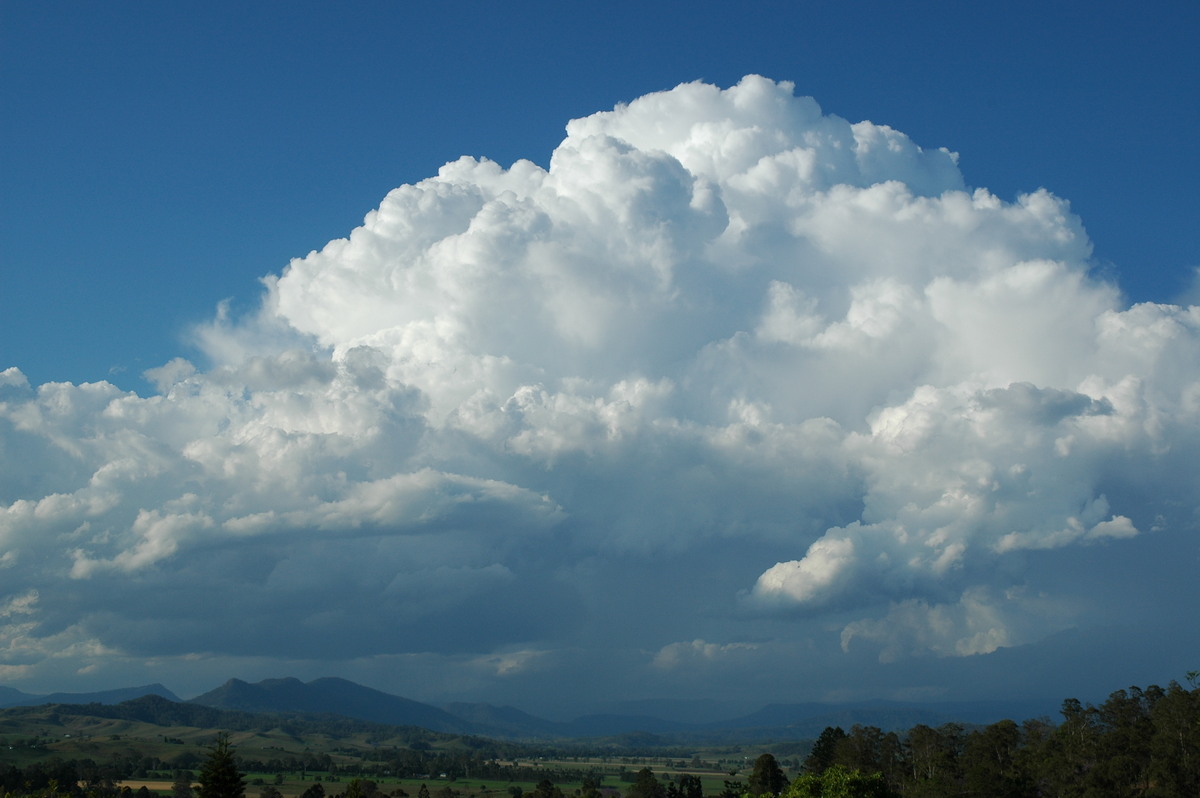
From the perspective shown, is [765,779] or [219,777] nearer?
[219,777]

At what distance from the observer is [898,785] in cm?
17562

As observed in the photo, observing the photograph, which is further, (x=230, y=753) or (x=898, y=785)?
(x=898, y=785)

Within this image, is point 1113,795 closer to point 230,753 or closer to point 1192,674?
point 1192,674

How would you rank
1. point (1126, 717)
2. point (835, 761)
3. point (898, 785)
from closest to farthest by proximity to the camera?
point (1126, 717) → point (898, 785) → point (835, 761)

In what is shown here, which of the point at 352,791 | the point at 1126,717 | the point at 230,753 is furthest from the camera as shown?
the point at 1126,717

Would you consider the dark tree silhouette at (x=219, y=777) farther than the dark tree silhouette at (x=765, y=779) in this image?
No

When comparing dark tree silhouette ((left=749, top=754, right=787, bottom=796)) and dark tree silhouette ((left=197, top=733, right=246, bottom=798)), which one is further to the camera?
dark tree silhouette ((left=749, top=754, right=787, bottom=796))

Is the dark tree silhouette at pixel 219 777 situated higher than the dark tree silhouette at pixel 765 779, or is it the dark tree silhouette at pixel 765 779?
the dark tree silhouette at pixel 219 777

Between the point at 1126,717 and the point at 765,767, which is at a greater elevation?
the point at 1126,717

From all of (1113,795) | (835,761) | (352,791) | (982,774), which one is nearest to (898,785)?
(835,761)

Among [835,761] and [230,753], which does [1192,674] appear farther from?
[230,753]

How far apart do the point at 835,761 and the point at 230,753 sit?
127 metres

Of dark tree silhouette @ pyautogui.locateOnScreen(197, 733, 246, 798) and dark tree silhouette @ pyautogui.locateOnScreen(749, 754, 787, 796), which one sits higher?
dark tree silhouette @ pyautogui.locateOnScreen(197, 733, 246, 798)

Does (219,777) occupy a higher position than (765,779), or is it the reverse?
(219,777)
